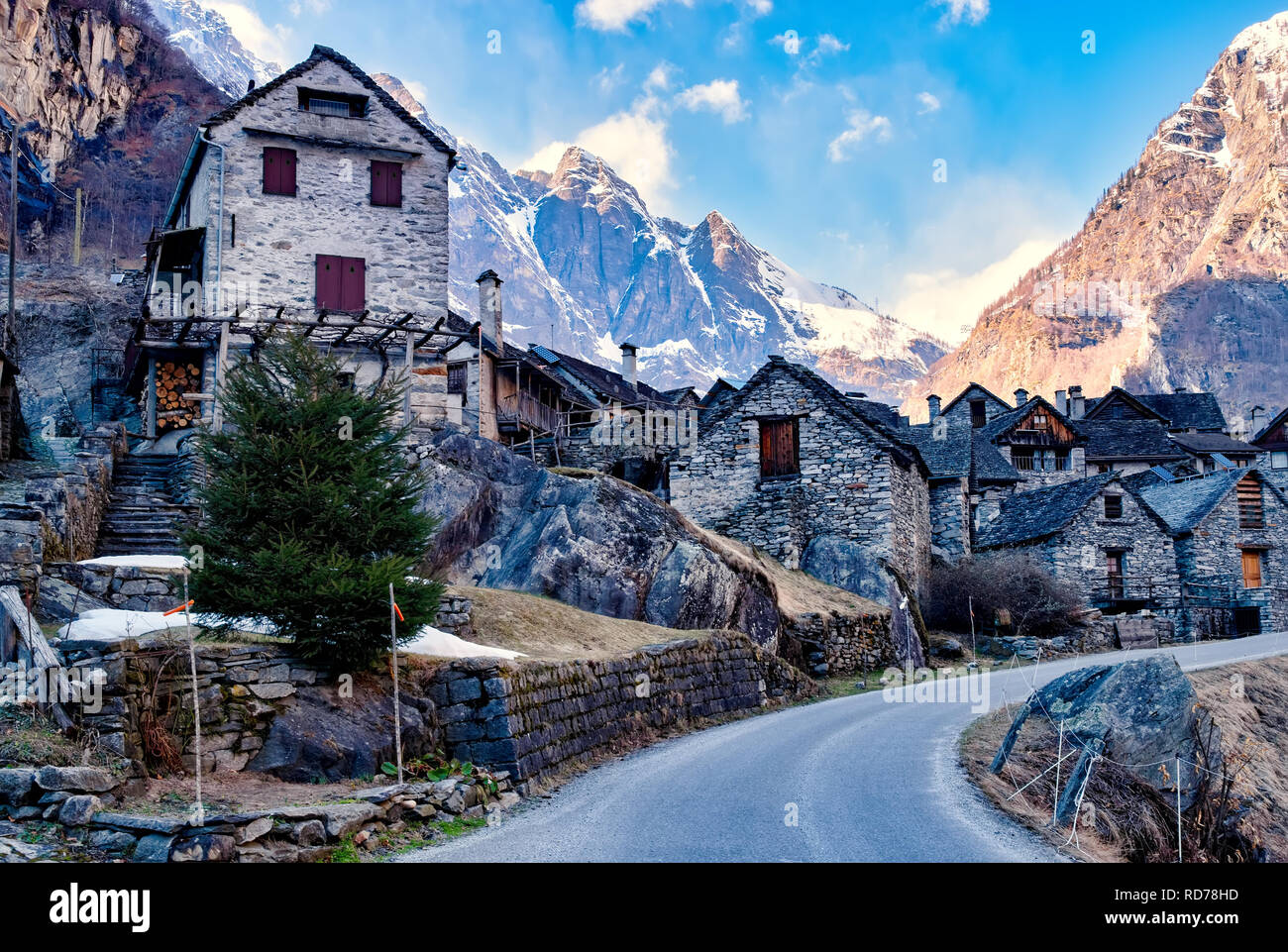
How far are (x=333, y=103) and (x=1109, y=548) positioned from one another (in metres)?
31.0

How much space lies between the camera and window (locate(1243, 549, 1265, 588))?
3959cm

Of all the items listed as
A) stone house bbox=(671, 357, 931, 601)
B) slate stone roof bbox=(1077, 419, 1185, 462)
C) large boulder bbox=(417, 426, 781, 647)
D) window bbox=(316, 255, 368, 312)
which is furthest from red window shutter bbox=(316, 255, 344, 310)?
slate stone roof bbox=(1077, 419, 1185, 462)

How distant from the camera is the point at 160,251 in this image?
30.7 m

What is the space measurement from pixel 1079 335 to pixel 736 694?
118 meters

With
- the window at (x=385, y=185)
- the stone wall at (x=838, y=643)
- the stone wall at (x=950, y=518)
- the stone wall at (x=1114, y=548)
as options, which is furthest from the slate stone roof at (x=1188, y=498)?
the window at (x=385, y=185)

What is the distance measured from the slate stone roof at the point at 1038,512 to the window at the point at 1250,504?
515cm

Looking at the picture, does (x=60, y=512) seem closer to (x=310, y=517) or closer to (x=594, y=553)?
(x=310, y=517)

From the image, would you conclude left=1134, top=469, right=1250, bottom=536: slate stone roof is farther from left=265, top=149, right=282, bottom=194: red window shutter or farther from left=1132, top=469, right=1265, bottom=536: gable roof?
left=265, top=149, right=282, bottom=194: red window shutter

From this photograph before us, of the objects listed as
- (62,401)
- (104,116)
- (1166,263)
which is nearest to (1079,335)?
(1166,263)

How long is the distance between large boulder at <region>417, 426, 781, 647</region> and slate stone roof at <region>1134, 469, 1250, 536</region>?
22.5 m

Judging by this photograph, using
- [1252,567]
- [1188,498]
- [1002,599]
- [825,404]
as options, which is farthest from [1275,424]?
[825,404]

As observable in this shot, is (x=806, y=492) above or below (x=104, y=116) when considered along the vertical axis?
below

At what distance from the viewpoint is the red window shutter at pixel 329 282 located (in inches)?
1219
